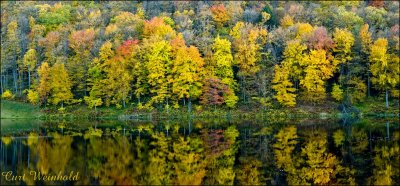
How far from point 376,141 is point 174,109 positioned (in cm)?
3922

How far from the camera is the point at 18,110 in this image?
254ft

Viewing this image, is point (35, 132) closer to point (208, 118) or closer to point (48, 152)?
point (48, 152)

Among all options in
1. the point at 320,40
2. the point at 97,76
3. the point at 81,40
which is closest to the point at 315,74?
the point at 320,40

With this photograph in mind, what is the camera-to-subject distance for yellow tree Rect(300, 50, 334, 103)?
238ft

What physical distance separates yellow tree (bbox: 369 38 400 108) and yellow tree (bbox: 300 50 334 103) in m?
6.25

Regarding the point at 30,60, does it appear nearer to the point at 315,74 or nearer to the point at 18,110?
the point at 18,110

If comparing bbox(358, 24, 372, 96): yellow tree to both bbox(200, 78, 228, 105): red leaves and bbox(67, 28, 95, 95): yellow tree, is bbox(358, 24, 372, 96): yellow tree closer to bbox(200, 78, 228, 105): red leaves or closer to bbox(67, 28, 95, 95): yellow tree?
bbox(200, 78, 228, 105): red leaves

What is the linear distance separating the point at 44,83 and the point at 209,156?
52.0m

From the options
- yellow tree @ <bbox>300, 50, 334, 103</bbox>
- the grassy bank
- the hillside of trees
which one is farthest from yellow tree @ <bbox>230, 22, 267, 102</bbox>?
yellow tree @ <bbox>300, 50, 334, 103</bbox>

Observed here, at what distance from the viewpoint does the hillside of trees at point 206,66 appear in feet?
242

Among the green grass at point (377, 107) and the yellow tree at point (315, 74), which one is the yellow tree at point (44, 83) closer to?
the yellow tree at point (315, 74)

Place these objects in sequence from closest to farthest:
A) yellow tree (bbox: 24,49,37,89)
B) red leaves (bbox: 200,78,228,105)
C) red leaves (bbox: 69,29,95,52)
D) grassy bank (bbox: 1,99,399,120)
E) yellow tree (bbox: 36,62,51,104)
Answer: grassy bank (bbox: 1,99,399,120) → red leaves (bbox: 200,78,228,105) → yellow tree (bbox: 36,62,51,104) → yellow tree (bbox: 24,49,37,89) → red leaves (bbox: 69,29,95,52)

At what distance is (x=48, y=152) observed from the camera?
37.0 meters

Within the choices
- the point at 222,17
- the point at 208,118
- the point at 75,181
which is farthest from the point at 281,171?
the point at 222,17
